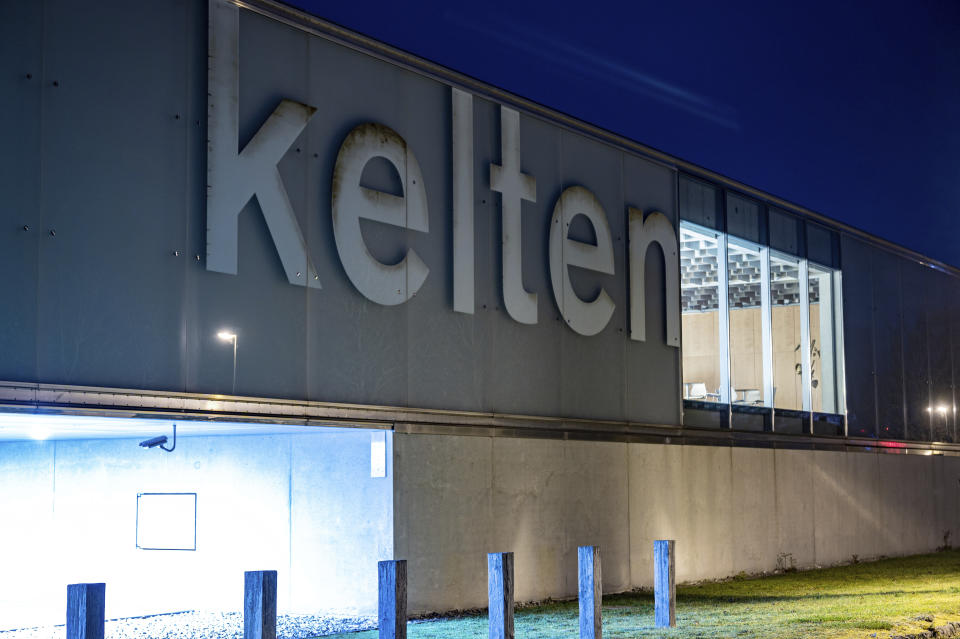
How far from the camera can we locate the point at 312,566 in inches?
531

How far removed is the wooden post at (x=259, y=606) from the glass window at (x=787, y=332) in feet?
51.4

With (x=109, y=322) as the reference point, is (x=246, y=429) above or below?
below

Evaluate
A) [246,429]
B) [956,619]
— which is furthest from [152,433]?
[956,619]

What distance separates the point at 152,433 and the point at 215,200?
3.45 meters

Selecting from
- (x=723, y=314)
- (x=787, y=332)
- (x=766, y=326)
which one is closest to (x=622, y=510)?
(x=723, y=314)

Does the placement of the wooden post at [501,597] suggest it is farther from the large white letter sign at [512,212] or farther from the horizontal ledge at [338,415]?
the large white letter sign at [512,212]

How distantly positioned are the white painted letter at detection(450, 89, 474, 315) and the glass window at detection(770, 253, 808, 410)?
28.7 feet

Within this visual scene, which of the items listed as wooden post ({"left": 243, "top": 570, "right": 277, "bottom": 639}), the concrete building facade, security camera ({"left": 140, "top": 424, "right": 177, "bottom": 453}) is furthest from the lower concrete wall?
wooden post ({"left": 243, "top": 570, "right": 277, "bottom": 639})

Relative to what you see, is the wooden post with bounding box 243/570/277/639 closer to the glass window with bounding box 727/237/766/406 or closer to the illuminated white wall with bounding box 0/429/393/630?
the illuminated white wall with bounding box 0/429/393/630

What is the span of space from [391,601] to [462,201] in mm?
7485

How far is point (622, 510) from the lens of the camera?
56.0 feet

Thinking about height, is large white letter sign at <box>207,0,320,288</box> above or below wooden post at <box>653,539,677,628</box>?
above

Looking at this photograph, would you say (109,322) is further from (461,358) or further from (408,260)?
(461,358)

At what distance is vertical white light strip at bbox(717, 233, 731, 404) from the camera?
20156 mm
